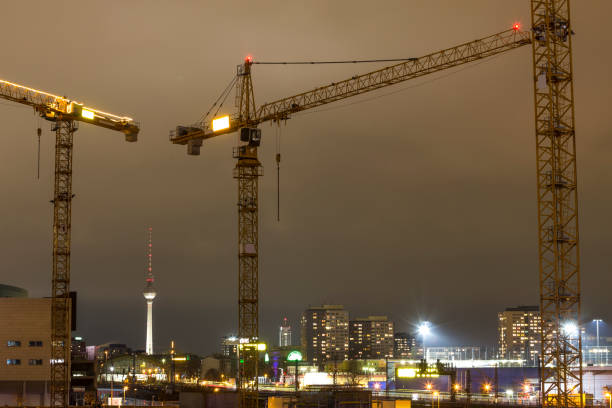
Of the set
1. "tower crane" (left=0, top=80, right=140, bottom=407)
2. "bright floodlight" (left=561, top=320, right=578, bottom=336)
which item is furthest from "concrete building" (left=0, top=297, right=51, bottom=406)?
"bright floodlight" (left=561, top=320, right=578, bottom=336)

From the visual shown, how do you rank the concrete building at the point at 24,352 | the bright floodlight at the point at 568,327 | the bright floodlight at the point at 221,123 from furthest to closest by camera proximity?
the concrete building at the point at 24,352 < the bright floodlight at the point at 221,123 < the bright floodlight at the point at 568,327

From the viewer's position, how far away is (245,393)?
10938cm

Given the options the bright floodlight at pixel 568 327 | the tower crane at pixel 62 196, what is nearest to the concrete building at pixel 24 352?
the tower crane at pixel 62 196

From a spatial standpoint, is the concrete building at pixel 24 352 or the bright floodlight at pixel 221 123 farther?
the concrete building at pixel 24 352

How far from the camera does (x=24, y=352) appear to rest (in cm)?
12388

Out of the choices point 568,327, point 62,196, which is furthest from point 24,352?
point 568,327

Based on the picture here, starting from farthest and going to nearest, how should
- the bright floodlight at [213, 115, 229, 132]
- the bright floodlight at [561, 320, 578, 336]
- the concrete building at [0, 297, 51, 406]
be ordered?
1. the concrete building at [0, 297, 51, 406]
2. the bright floodlight at [213, 115, 229, 132]
3. the bright floodlight at [561, 320, 578, 336]

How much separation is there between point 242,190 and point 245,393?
93.1ft

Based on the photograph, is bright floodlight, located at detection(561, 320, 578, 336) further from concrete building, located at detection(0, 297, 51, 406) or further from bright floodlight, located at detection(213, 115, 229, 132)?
concrete building, located at detection(0, 297, 51, 406)

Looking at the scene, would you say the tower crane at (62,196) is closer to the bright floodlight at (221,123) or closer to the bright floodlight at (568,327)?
the bright floodlight at (221,123)

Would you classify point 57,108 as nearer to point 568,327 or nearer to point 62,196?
point 62,196

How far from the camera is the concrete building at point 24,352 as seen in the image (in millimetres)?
123500

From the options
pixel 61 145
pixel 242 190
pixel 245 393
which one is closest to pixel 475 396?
pixel 245 393

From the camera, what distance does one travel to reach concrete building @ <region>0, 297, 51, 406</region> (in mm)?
123500
